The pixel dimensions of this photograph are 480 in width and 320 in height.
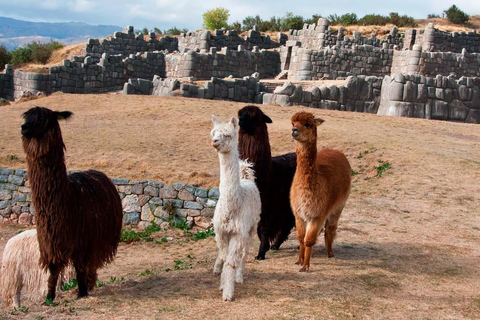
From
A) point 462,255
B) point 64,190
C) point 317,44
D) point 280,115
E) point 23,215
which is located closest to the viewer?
point 64,190

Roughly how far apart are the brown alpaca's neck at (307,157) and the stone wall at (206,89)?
15.5m

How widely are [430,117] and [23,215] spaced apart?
609 inches

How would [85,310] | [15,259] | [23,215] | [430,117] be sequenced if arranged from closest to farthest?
1. [85,310]
2. [15,259]
3. [23,215]
4. [430,117]

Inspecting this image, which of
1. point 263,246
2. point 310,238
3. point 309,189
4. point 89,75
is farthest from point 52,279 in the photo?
point 89,75

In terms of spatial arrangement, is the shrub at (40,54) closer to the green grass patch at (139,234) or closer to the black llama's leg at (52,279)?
the green grass patch at (139,234)

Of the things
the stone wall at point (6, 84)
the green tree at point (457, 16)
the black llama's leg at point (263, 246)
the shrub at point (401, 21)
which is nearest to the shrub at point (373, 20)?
the shrub at point (401, 21)

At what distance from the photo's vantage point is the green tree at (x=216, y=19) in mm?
49219

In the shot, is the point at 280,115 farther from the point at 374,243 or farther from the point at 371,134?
the point at 374,243

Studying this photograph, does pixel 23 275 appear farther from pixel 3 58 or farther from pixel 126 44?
pixel 3 58

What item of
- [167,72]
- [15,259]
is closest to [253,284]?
[15,259]

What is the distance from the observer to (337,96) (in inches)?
863

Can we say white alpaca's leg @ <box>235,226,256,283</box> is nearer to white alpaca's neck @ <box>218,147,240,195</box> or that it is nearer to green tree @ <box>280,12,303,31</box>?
white alpaca's neck @ <box>218,147,240,195</box>

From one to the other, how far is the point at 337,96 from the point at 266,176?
1509cm

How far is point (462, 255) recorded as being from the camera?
763 centimetres
